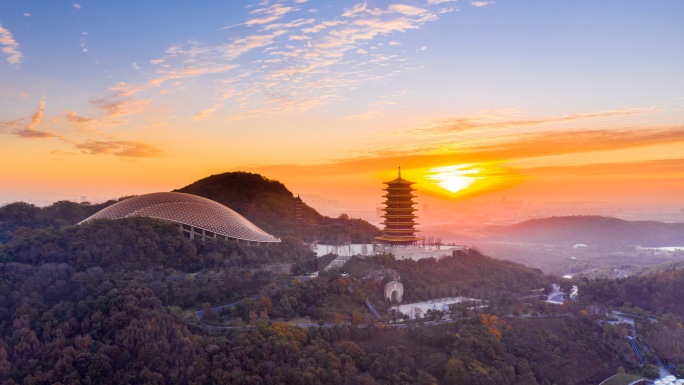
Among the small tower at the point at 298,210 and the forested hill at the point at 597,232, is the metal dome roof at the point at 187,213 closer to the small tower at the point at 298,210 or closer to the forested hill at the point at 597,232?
the small tower at the point at 298,210

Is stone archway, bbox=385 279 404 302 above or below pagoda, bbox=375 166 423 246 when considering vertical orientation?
below

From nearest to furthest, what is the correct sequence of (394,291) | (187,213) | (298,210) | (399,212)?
(394,291), (187,213), (399,212), (298,210)

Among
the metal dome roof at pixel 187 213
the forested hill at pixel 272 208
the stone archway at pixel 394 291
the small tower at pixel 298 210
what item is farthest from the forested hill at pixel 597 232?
the metal dome roof at pixel 187 213

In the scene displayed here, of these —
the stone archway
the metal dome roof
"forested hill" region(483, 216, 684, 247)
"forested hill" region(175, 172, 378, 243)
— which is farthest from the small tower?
"forested hill" region(483, 216, 684, 247)

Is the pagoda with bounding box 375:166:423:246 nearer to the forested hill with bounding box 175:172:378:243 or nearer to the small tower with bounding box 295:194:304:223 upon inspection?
the forested hill with bounding box 175:172:378:243

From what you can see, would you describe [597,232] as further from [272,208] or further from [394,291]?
[394,291]

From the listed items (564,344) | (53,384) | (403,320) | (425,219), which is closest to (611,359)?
(564,344)

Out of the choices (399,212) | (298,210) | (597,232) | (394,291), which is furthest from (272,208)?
(597,232)
